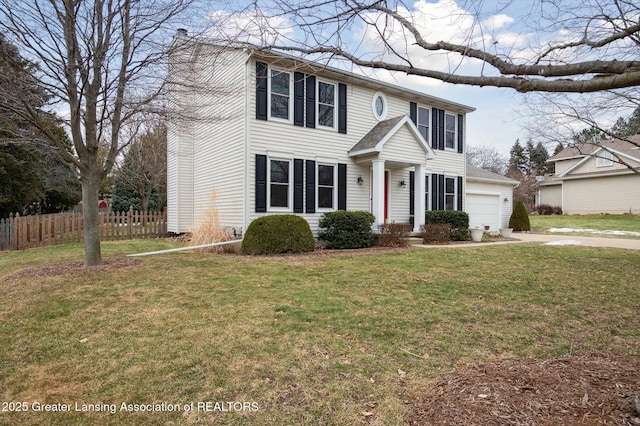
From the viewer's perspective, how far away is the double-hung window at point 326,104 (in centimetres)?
1235

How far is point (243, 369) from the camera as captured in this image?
3.18 m

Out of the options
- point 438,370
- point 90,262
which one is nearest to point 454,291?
point 438,370

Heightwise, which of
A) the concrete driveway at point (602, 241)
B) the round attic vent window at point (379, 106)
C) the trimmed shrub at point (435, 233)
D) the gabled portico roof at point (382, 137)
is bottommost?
the concrete driveway at point (602, 241)

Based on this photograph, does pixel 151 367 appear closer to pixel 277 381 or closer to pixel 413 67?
pixel 277 381

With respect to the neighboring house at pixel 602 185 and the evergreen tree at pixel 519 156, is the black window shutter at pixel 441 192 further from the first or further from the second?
the evergreen tree at pixel 519 156

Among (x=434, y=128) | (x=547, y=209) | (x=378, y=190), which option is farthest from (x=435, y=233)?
(x=547, y=209)

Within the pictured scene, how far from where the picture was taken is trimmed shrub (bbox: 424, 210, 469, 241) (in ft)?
46.2

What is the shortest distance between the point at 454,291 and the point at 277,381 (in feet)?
12.2

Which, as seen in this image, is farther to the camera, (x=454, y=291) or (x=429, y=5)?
(x=454, y=291)

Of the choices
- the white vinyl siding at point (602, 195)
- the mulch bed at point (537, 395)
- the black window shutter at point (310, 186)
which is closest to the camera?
the mulch bed at point (537, 395)

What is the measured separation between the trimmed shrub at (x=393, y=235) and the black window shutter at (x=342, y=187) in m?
1.63

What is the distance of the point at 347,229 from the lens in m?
11.2

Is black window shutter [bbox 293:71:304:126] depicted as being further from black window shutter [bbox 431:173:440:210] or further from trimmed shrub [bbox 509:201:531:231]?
trimmed shrub [bbox 509:201:531:231]

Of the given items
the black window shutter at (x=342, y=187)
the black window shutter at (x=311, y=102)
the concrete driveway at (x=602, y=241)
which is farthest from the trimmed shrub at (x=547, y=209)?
the black window shutter at (x=311, y=102)
